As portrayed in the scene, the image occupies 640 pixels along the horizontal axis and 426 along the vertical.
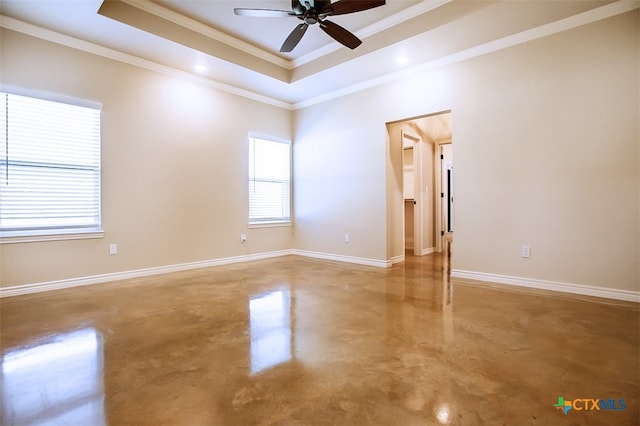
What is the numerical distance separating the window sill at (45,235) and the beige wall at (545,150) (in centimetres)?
386

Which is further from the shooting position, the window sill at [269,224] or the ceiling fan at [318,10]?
the window sill at [269,224]

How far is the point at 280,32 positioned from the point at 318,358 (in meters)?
3.84

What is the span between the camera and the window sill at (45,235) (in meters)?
3.25

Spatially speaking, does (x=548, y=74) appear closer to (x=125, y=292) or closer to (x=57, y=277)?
(x=125, y=292)

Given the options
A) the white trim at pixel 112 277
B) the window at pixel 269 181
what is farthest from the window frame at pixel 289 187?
the white trim at pixel 112 277

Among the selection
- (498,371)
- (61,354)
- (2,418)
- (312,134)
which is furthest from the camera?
(312,134)

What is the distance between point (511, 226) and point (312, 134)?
3.53m

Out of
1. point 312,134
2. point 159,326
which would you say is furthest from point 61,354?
point 312,134

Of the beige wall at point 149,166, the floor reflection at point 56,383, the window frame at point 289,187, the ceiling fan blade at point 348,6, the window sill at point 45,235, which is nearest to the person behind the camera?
the floor reflection at point 56,383

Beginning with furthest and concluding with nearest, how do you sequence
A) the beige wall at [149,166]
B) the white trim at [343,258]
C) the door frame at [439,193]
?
the door frame at [439,193] < the white trim at [343,258] < the beige wall at [149,166]

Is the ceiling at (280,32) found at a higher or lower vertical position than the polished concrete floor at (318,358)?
higher

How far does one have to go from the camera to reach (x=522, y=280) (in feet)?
11.7

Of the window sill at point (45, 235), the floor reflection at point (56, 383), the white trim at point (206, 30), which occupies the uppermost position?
the white trim at point (206, 30)

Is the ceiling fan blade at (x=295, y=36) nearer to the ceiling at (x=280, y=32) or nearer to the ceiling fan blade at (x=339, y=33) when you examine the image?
the ceiling fan blade at (x=339, y=33)
